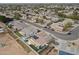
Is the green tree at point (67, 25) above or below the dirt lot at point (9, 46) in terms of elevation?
above

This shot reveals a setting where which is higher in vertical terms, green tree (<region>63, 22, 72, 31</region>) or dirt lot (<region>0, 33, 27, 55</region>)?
green tree (<region>63, 22, 72, 31</region>)

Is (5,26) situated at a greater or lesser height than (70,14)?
lesser

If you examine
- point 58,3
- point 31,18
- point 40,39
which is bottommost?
point 40,39

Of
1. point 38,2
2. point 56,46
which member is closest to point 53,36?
point 56,46

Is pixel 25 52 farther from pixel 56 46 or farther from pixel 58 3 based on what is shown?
pixel 58 3

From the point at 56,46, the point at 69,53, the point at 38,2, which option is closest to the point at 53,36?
the point at 56,46

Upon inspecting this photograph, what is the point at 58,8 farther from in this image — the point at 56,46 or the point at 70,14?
the point at 56,46

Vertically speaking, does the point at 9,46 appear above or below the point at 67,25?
below
